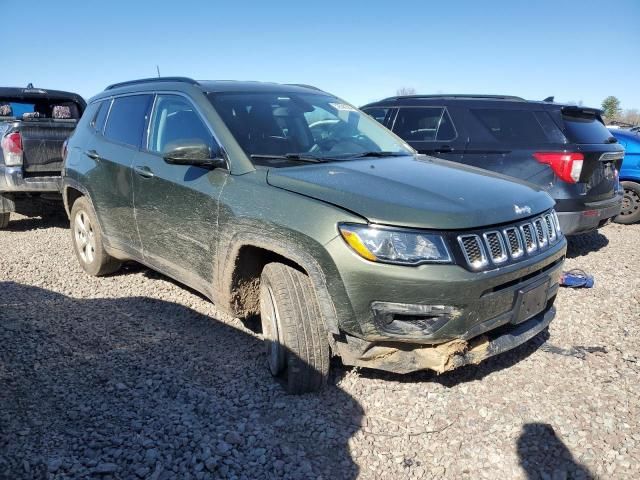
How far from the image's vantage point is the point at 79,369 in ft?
10.9

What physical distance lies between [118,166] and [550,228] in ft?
11.0

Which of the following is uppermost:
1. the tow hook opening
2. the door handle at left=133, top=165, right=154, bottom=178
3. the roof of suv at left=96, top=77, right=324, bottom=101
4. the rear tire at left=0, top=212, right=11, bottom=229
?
the roof of suv at left=96, top=77, right=324, bottom=101

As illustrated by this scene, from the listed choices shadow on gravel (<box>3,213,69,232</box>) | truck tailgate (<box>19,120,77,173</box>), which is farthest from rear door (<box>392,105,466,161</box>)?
shadow on gravel (<box>3,213,69,232</box>)

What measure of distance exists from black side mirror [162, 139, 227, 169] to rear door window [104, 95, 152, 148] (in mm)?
1039

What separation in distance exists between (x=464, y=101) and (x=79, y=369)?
4994 millimetres

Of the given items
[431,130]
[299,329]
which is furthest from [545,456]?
[431,130]

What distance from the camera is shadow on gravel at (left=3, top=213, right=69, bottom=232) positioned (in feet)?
25.0

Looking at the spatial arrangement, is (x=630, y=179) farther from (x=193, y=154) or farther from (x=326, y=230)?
(x=193, y=154)

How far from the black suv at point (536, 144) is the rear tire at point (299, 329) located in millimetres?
3537

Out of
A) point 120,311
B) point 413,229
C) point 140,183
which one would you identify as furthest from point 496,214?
point 120,311

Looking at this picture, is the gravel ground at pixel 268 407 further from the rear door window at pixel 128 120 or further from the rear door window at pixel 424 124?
the rear door window at pixel 424 124

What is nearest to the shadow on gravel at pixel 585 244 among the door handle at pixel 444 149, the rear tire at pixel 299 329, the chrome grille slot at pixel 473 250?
the door handle at pixel 444 149

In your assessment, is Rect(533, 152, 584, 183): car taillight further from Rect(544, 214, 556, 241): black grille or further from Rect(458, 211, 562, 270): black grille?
Rect(458, 211, 562, 270): black grille

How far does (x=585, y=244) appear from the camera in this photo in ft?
22.7
